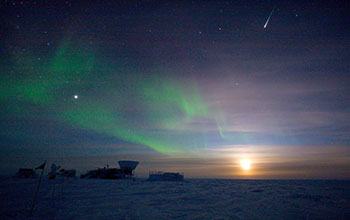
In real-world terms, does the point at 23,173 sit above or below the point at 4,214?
above

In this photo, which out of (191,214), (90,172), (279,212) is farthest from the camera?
(90,172)

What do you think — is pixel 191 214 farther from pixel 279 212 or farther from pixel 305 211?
pixel 305 211

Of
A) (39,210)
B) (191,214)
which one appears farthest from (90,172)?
(191,214)

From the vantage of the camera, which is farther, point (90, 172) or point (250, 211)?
point (90, 172)

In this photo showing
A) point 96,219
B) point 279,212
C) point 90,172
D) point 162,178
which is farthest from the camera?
point 90,172

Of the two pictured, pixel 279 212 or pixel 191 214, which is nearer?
pixel 191 214

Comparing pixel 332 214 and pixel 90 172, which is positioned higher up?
pixel 90 172

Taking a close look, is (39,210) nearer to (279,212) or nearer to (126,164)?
(279,212)

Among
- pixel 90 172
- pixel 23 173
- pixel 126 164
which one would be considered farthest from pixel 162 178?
pixel 23 173

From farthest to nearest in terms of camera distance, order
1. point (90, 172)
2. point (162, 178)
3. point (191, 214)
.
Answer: point (90, 172), point (162, 178), point (191, 214)
